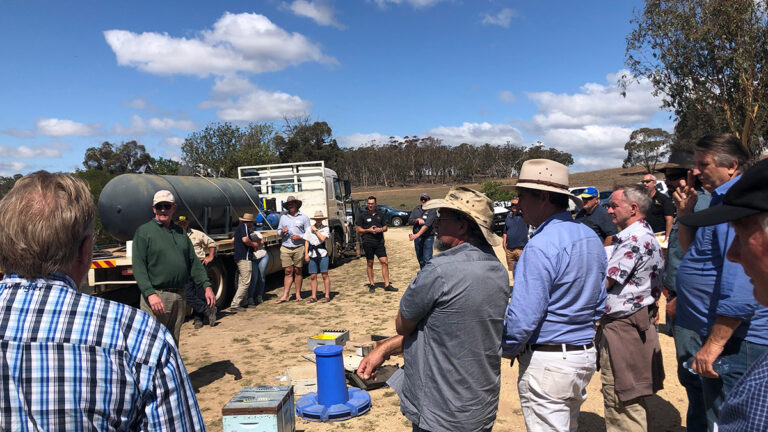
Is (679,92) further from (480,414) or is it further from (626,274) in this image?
(480,414)

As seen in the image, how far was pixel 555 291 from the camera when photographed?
256cm

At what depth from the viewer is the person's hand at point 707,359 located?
236 centimetres

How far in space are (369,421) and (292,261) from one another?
5.26 meters

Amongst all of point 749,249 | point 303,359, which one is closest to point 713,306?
point 749,249

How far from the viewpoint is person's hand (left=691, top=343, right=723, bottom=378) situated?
7.75 ft

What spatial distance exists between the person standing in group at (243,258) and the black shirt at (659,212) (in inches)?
247

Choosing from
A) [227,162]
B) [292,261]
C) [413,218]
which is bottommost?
[292,261]

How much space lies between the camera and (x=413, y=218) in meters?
10.0

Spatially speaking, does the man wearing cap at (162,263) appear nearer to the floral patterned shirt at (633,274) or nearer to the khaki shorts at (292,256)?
the floral patterned shirt at (633,274)

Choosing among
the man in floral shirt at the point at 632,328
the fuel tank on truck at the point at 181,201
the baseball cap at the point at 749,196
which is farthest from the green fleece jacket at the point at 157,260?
the baseball cap at the point at 749,196

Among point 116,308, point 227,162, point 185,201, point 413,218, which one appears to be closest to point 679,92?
point 413,218

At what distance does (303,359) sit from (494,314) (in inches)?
164

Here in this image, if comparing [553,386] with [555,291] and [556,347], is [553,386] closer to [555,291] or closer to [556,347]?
[556,347]

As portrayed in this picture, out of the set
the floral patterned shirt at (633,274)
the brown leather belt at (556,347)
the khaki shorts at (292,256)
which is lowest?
the khaki shorts at (292,256)
